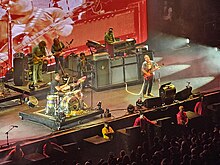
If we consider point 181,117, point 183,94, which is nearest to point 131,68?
point 183,94

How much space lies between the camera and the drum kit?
17.8 metres

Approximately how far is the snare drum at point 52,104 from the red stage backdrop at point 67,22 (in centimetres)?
309

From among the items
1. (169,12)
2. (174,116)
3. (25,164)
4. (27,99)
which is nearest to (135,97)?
(174,116)

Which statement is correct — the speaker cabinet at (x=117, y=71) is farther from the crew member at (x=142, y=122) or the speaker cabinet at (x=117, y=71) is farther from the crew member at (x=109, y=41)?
the crew member at (x=142, y=122)

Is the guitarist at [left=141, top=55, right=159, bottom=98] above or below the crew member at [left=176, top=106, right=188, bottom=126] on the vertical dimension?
above

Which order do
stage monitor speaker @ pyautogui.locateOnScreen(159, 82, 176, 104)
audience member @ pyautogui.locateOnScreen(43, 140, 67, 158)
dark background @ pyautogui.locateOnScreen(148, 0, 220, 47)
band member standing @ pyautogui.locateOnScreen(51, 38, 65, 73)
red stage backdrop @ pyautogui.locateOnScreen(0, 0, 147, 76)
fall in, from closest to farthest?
1. audience member @ pyautogui.locateOnScreen(43, 140, 67, 158)
2. stage monitor speaker @ pyautogui.locateOnScreen(159, 82, 176, 104)
3. band member standing @ pyautogui.locateOnScreen(51, 38, 65, 73)
4. red stage backdrop @ pyautogui.locateOnScreen(0, 0, 147, 76)
5. dark background @ pyautogui.locateOnScreen(148, 0, 220, 47)

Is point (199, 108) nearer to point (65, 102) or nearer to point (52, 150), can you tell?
point (65, 102)

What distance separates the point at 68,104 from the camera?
705 inches

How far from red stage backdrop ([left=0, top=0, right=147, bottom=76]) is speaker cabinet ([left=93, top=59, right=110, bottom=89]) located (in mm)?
1114

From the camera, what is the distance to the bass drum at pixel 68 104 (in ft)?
58.6

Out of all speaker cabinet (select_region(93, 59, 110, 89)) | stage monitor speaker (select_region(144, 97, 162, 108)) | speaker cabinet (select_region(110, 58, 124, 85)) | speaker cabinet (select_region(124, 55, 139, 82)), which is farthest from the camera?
speaker cabinet (select_region(124, 55, 139, 82))

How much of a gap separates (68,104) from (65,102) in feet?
0.34

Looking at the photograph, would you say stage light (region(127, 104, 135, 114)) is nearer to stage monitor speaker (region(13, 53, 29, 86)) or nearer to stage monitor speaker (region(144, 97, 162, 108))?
stage monitor speaker (region(144, 97, 162, 108))

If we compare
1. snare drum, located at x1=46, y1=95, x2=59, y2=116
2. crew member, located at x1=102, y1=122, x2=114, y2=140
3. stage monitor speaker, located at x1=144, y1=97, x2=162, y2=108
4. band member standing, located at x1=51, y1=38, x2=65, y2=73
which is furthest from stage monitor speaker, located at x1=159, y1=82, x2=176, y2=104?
band member standing, located at x1=51, y1=38, x2=65, y2=73
